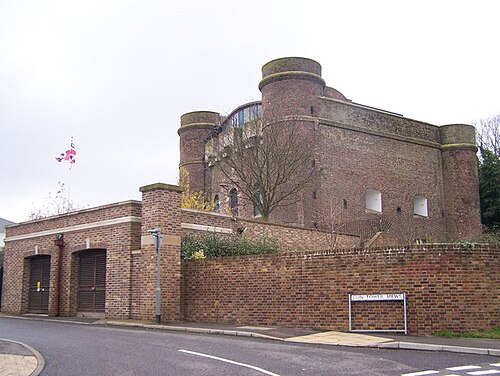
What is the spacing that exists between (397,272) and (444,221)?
101ft

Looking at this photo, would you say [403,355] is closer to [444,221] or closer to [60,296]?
[60,296]

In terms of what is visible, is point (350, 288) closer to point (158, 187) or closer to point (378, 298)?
point (378, 298)

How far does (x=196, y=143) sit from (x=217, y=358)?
1518 inches

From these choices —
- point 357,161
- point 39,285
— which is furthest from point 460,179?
point 39,285

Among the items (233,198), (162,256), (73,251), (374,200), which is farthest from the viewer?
(233,198)

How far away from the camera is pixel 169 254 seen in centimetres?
2033

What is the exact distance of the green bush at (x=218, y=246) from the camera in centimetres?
2138

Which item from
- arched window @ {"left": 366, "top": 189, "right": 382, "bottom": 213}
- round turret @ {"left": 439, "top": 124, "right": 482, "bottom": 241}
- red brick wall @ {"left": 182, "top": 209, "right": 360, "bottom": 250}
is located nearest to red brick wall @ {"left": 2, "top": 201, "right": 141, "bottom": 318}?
red brick wall @ {"left": 182, "top": 209, "right": 360, "bottom": 250}

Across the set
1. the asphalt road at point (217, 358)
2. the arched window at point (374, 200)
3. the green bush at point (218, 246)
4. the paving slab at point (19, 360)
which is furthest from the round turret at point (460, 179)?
the paving slab at point (19, 360)

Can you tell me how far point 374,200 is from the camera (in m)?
41.7

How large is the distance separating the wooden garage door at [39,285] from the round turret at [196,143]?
21489 millimetres

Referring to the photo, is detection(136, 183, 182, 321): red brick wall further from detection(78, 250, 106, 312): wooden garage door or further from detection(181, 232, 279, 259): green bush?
detection(78, 250, 106, 312): wooden garage door

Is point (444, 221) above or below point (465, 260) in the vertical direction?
above

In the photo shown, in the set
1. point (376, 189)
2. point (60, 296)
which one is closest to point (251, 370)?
point (60, 296)
